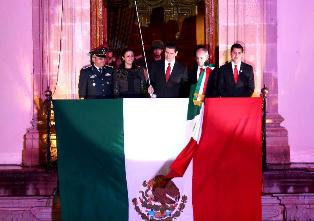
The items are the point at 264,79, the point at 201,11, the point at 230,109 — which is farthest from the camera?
the point at 201,11

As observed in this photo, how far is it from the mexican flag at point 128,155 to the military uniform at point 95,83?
1098 millimetres

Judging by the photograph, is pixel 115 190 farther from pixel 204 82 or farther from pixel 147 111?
pixel 204 82

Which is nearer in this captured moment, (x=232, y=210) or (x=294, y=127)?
(x=232, y=210)

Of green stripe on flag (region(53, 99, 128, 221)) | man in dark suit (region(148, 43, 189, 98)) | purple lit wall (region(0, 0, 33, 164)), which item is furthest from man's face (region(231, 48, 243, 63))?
purple lit wall (region(0, 0, 33, 164))

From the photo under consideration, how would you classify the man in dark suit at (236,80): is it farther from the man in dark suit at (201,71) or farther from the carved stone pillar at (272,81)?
the carved stone pillar at (272,81)

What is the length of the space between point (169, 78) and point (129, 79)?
1.78 feet

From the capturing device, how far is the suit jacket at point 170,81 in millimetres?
7141

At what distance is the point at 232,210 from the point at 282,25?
404 centimetres

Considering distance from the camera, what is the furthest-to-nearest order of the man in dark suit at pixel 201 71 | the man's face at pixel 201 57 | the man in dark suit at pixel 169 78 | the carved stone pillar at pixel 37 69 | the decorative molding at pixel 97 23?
the decorative molding at pixel 97 23 → the carved stone pillar at pixel 37 69 → the man in dark suit at pixel 169 78 → the man's face at pixel 201 57 → the man in dark suit at pixel 201 71

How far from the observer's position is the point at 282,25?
8.84m

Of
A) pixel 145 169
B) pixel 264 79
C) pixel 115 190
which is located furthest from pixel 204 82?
pixel 264 79

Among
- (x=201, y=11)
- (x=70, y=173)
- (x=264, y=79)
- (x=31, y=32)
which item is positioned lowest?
(x=70, y=173)

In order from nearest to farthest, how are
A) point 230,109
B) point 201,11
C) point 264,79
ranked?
point 230,109 → point 264,79 → point 201,11

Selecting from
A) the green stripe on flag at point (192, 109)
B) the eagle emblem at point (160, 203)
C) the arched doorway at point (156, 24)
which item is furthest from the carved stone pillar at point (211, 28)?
the eagle emblem at point (160, 203)
